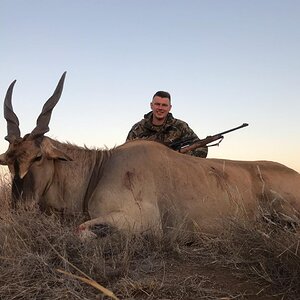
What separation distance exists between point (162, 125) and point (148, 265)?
4.63m

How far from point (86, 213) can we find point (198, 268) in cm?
180

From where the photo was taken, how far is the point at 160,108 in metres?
7.53

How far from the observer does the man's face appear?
24.7ft

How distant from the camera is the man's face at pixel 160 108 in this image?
7527 millimetres

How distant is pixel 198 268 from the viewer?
3.19m

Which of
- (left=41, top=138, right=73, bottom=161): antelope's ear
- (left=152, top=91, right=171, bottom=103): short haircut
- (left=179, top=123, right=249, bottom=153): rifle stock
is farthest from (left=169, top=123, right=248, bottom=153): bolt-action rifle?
(left=41, top=138, right=73, bottom=161): antelope's ear

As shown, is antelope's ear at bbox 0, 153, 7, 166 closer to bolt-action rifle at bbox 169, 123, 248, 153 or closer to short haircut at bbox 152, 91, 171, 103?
bolt-action rifle at bbox 169, 123, 248, 153

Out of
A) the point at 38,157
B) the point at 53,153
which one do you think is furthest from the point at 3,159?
the point at 53,153

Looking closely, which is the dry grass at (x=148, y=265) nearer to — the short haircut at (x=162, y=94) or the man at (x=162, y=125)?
the man at (x=162, y=125)

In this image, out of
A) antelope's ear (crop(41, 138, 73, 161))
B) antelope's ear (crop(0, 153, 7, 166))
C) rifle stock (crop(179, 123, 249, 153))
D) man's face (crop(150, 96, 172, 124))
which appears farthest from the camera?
man's face (crop(150, 96, 172, 124))

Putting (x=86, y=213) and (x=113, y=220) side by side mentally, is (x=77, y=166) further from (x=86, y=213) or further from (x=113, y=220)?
(x=113, y=220)

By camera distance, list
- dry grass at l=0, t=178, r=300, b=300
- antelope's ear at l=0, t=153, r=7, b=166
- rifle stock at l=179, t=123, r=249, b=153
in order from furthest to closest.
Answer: rifle stock at l=179, t=123, r=249, b=153, antelope's ear at l=0, t=153, r=7, b=166, dry grass at l=0, t=178, r=300, b=300

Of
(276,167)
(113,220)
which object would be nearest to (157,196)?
(113,220)

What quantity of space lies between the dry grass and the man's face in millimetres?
3836
